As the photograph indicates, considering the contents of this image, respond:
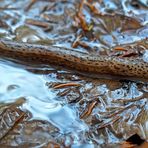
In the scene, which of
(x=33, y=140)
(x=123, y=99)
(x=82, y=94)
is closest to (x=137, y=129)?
(x=123, y=99)

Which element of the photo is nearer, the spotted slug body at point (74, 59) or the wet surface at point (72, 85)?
the wet surface at point (72, 85)

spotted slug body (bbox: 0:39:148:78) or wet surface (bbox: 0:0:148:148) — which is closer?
wet surface (bbox: 0:0:148:148)

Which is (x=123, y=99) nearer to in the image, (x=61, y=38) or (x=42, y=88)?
(x=42, y=88)

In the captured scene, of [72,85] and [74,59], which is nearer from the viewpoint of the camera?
[72,85]

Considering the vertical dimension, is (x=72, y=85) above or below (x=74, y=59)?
below
